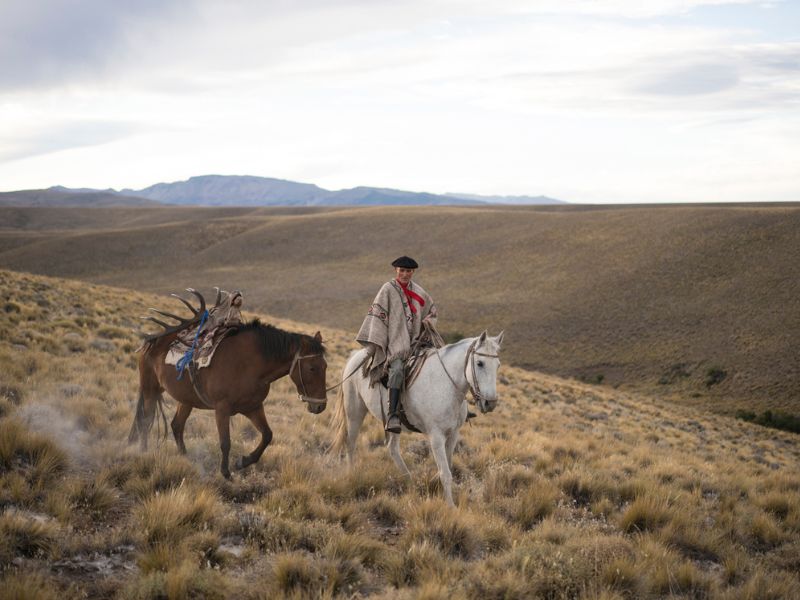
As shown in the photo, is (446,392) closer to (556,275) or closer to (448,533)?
(448,533)

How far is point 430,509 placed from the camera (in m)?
Result: 6.19

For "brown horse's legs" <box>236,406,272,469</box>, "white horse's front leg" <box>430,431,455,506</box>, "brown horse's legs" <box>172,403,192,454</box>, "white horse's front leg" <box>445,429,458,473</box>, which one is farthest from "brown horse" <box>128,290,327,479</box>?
"white horse's front leg" <box>445,429,458,473</box>

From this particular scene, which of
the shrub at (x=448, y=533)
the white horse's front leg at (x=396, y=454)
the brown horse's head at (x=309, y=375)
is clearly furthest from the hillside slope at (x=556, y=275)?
the brown horse's head at (x=309, y=375)

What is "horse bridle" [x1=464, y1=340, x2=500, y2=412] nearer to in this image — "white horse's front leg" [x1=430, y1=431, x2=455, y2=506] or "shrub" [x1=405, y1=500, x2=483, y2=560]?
"white horse's front leg" [x1=430, y1=431, x2=455, y2=506]

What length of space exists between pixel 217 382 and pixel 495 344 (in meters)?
3.35

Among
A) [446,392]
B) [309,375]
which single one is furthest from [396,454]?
[309,375]

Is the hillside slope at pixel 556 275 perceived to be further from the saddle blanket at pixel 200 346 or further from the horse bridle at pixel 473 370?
the saddle blanket at pixel 200 346

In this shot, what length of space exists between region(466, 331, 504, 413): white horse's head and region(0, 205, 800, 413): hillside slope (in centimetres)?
2985

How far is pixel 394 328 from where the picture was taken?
24.0ft

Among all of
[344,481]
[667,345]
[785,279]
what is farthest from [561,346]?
[344,481]

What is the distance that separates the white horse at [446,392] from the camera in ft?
21.1

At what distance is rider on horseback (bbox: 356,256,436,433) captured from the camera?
23.5 feet

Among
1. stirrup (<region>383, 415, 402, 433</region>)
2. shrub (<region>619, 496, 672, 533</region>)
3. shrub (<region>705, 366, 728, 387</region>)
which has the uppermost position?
stirrup (<region>383, 415, 402, 433</region>)

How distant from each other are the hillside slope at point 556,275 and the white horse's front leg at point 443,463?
2971 cm
